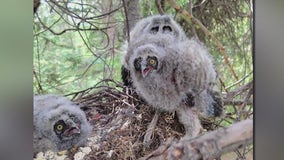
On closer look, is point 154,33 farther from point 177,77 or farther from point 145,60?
point 177,77

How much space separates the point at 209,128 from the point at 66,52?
92cm

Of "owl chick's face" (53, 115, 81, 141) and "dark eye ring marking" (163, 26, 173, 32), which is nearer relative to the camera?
"owl chick's face" (53, 115, 81, 141)

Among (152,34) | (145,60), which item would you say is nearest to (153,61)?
(145,60)

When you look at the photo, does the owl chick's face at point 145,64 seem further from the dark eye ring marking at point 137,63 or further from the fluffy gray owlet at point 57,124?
the fluffy gray owlet at point 57,124

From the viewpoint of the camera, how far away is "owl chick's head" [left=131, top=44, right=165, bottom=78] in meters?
1.67

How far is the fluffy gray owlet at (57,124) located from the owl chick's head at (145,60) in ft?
1.31

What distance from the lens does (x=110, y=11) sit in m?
1.63

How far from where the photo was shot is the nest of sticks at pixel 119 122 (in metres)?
1.62

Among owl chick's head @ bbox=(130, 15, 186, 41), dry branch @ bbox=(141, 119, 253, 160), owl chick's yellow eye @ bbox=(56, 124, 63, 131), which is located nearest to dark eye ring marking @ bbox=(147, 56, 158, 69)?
owl chick's head @ bbox=(130, 15, 186, 41)

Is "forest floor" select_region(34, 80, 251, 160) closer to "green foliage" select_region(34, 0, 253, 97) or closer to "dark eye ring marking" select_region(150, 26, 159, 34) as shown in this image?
"green foliage" select_region(34, 0, 253, 97)

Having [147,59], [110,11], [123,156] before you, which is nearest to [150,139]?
[123,156]
